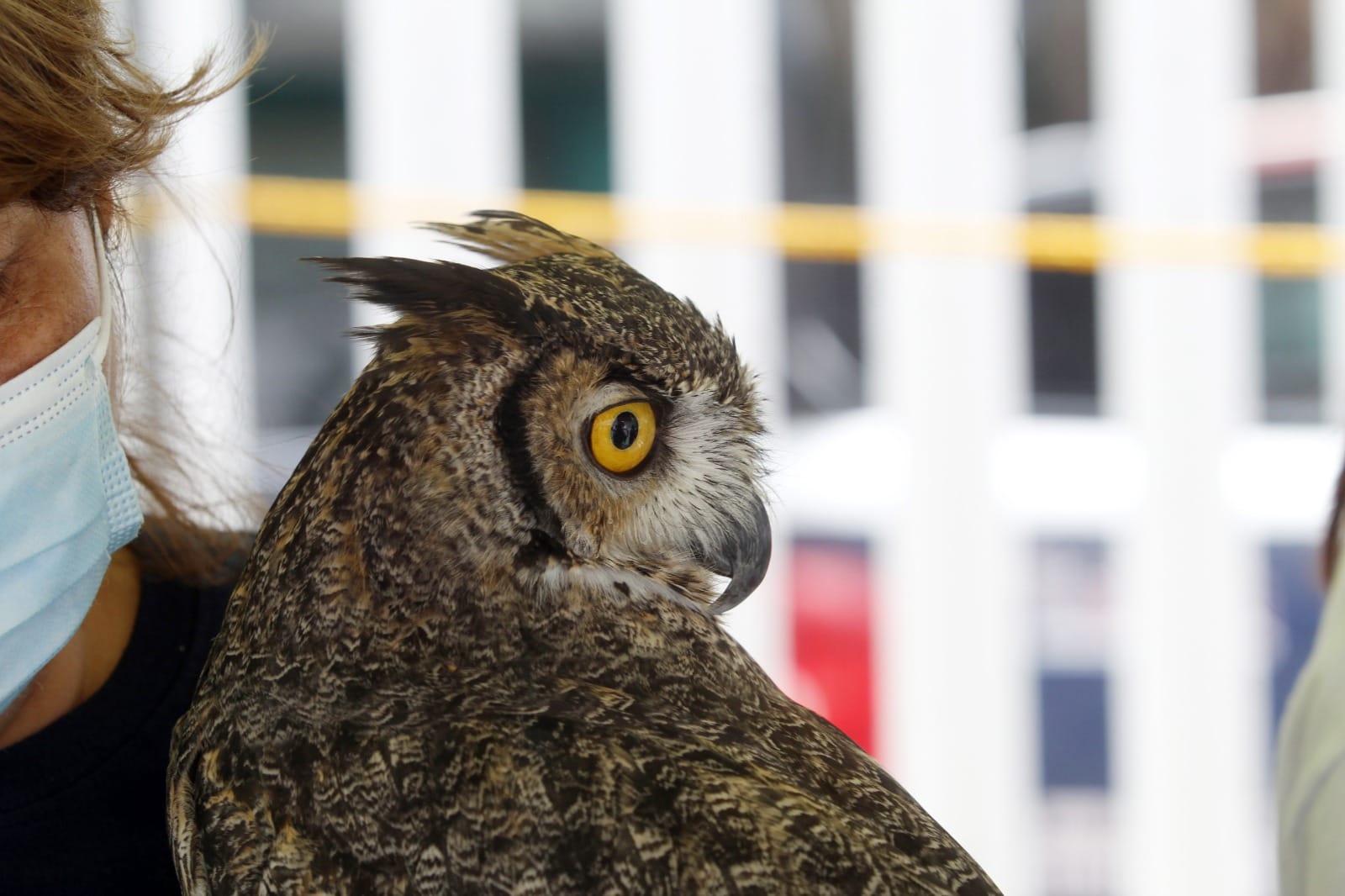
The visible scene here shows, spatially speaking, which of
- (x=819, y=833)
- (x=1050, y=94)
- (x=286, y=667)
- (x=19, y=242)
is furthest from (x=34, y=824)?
(x=1050, y=94)

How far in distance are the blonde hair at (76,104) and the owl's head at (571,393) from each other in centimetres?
19

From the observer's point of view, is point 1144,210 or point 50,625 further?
point 1144,210

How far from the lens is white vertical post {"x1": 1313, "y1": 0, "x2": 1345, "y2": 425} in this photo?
12.3 feet

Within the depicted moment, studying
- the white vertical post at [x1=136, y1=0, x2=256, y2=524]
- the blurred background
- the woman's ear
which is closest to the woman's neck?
the white vertical post at [x1=136, y1=0, x2=256, y2=524]

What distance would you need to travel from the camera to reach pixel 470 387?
0.95 meters

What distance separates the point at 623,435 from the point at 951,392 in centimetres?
276

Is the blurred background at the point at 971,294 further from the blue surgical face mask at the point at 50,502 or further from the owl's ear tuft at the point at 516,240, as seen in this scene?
the blue surgical face mask at the point at 50,502

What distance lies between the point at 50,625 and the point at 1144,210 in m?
3.47

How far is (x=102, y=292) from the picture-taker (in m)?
1.03

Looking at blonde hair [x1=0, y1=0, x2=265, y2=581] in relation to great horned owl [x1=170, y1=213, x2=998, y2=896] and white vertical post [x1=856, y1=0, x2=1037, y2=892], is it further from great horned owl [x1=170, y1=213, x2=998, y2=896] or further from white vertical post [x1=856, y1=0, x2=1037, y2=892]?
white vertical post [x1=856, y1=0, x2=1037, y2=892]

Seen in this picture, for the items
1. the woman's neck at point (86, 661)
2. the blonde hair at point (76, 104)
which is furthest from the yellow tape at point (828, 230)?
the blonde hair at point (76, 104)

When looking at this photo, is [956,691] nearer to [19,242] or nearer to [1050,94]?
[1050,94]

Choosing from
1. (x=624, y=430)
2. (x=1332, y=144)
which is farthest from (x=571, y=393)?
(x=1332, y=144)

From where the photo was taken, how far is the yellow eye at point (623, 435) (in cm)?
103
